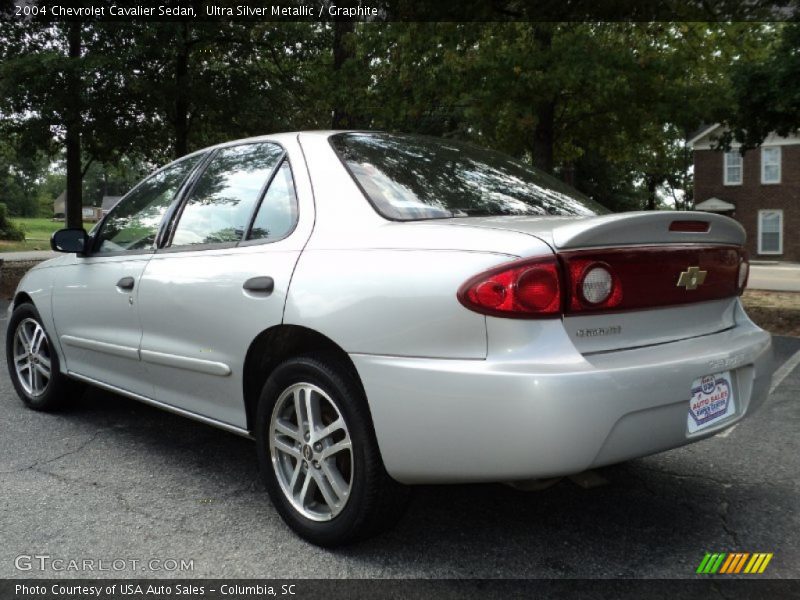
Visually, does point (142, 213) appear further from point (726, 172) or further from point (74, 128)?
point (726, 172)

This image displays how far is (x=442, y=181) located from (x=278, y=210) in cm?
71

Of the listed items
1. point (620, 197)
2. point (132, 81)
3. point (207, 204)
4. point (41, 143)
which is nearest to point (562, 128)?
point (132, 81)

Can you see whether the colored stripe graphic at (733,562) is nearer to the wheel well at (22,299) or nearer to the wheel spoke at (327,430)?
the wheel spoke at (327,430)

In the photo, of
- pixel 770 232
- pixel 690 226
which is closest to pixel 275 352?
pixel 690 226

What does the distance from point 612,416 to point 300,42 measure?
14534 mm

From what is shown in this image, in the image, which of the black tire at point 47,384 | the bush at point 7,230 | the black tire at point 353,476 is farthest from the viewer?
the bush at point 7,230

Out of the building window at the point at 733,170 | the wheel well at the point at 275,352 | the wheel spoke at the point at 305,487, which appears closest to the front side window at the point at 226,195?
the wheel well at the point at 275,352

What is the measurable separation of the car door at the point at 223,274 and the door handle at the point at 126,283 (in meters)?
0.12

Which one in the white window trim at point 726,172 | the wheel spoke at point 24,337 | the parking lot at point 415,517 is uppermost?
the white window trim at point 726,172

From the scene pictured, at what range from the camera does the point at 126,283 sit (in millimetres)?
3824

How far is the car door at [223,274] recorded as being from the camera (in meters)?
3.03

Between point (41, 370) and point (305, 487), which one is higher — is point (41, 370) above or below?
above

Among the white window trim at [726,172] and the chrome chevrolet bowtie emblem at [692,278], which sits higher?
the white window trim at [726,172]

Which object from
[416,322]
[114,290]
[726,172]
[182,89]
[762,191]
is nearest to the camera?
[416,322]
